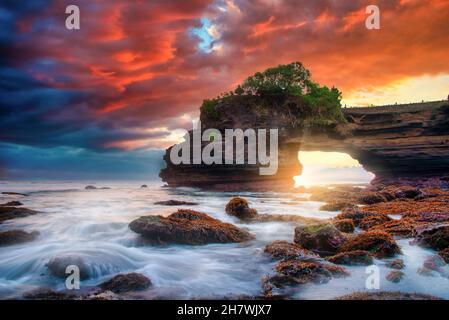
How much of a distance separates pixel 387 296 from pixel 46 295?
5846 mm

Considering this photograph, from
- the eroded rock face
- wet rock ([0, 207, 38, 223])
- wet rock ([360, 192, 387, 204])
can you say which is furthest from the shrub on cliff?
wet rock ([0, 207, 38, 223])

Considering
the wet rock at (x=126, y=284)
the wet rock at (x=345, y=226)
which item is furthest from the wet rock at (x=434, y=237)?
the wet rock at (x=126, y=284)

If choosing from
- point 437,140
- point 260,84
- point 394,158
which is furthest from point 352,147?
point 260,84

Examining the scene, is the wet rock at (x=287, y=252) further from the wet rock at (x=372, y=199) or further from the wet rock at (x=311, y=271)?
the wet rock at (x=372, y=199)

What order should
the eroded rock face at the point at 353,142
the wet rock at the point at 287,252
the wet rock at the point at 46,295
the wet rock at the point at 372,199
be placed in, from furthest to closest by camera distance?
the eroded rock face at the point at 353,142 < the wet rock at the point at 372,199 < the wet rock at the point at 287,252 < the wet rock at the point at 46,295

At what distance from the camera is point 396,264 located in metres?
7.01

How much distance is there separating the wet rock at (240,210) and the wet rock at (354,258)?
6776 millimetres

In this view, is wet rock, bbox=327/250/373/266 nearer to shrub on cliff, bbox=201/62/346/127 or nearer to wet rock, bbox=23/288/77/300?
wet rock, bbox=23/288/77/300

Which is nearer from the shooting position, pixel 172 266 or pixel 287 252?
pixel 172 266

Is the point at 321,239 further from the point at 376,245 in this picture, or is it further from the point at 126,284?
the point at 126,284

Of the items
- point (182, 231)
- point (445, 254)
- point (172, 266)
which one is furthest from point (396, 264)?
point (182, 231)

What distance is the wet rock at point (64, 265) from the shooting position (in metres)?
6.78

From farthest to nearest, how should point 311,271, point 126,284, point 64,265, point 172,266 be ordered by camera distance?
point 172,266 → point 64,265 → point 311,271 → point 126,284

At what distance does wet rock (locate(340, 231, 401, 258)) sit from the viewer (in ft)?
25.8
